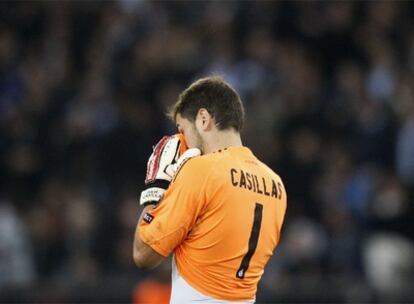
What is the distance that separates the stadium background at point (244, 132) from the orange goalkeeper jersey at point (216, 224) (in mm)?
4379

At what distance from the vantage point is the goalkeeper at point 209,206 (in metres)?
4.34

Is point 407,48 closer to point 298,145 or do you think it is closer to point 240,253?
point 298,145

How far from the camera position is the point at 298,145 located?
9.89 metres

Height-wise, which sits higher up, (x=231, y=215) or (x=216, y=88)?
(x=216, y=88)

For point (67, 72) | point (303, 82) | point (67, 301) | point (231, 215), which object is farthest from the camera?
point (67, 72)

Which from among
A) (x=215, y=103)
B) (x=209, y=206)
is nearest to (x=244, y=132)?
(x=215, y=103)

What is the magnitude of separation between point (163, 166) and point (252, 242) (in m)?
0.56

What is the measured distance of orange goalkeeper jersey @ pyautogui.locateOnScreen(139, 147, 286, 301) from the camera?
4.33 metres

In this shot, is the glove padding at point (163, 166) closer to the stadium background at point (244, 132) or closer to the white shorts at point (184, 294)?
the white shorts at point (184, 294)

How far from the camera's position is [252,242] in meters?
4.48

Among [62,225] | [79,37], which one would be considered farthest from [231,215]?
[79,37]

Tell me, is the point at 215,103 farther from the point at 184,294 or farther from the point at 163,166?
the point at 184,294

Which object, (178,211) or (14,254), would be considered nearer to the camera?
(178,211)

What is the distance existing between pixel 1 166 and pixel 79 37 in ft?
6.98
